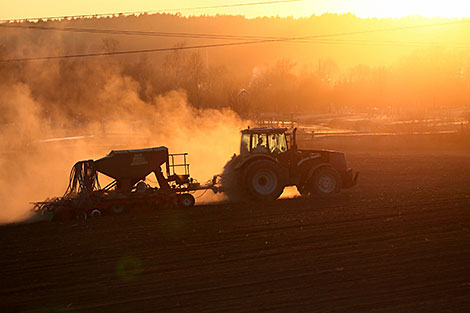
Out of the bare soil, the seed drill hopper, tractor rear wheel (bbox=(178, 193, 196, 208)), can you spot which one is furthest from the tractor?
tractor rear wheel (bbox=(178, 193, 196, 208))

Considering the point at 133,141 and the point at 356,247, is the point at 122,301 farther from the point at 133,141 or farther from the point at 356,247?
the point at 133,141

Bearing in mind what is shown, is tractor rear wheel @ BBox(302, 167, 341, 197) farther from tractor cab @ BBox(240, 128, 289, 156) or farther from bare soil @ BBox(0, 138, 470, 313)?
tractor cab @ BBox(240, 128, 289, 156)

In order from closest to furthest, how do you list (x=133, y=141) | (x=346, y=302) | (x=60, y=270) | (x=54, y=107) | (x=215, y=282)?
1. (x=346, y=302)
2. (x=215, y=282)
3. (x=60, y=270)
4. (x=133, y=141)
5. (x=54, y=107)

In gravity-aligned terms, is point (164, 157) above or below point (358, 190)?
above

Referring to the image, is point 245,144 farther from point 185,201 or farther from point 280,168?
point 185,201

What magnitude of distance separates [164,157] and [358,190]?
8.17 m

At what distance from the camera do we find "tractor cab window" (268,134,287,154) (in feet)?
63.3

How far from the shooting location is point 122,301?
32.2 feet

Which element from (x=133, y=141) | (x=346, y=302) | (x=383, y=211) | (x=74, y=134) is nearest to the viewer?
(x=346, y=302)

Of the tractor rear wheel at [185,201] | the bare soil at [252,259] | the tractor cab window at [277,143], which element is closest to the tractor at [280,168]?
the tractor cab window at [277,143]

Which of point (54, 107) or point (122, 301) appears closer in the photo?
point (122, 301)

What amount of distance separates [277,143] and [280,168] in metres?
0.93

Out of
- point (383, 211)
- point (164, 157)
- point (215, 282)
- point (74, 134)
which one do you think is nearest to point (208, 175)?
point (164, 157)

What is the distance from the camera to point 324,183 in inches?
781
